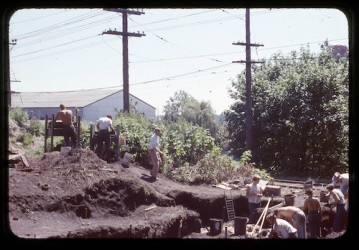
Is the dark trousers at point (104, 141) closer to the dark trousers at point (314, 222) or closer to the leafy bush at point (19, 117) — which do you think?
the dark trousers at point (314, 222)

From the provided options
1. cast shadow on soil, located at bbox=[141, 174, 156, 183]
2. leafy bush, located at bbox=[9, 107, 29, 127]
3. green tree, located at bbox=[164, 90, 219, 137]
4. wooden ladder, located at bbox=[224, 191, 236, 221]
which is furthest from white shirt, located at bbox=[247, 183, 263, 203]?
green tree, located at bbox=[164, 90, 219, 137]

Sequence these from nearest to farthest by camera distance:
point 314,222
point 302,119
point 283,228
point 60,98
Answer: point 283,228, point 314,222, point 302,119, point 60,98

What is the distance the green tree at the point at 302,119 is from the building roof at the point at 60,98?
1417 centimetres

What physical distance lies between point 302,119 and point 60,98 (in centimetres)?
1913

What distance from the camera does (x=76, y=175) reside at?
920cm

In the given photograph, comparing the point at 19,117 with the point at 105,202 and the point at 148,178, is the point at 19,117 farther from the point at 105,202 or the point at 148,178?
the point at 105,202

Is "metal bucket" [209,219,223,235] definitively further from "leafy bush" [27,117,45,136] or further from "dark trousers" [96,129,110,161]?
"leafy bush" [27,117,45,136]

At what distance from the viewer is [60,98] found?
3127 cm

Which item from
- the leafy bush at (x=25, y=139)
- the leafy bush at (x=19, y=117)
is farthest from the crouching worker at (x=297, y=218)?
the leafy bush at (x=19, y=117)

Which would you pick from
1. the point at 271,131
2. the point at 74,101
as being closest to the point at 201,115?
the point at 74,101

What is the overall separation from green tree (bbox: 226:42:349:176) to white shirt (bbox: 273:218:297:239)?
10.1 meters

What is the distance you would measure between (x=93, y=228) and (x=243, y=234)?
320 centimetres
